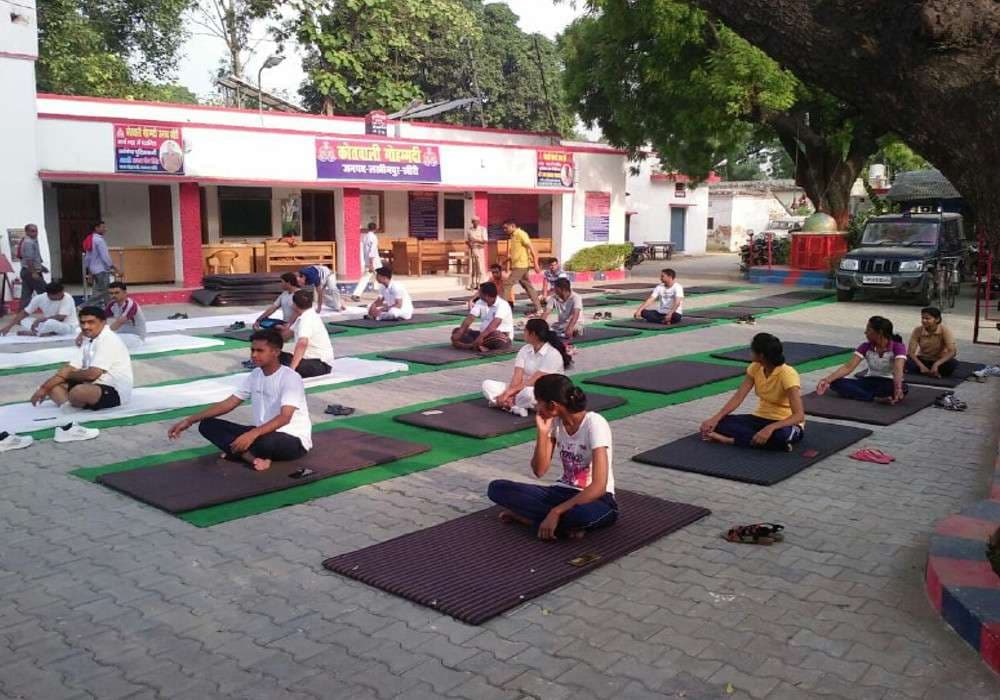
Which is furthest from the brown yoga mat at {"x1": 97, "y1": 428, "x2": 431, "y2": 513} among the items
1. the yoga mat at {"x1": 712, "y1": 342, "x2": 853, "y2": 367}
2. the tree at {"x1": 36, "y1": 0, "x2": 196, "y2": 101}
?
the tree at {"x1": 36, "y1": 0, "x2": 196, "y2": 101}

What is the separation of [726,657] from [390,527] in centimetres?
233

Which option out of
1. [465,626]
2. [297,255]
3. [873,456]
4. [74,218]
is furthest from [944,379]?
[74,218]

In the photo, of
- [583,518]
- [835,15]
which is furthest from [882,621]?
[835,15]

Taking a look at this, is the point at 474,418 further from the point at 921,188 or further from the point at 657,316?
the point at 921,188

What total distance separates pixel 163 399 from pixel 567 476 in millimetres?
5361

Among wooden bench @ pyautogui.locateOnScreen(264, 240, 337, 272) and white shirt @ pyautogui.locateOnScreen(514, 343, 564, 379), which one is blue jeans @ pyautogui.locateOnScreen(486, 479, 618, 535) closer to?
white shirt @ pyautogui.locateOnScreen(514, 343, 564, 379)

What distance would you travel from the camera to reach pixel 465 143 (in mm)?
22078

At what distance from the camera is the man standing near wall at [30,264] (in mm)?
14859

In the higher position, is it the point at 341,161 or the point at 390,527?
the point at 341,161

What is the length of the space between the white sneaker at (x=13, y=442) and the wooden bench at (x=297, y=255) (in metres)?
13.2

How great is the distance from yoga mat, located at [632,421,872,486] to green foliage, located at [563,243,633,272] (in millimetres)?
16718

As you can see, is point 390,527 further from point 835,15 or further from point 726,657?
point 835,15

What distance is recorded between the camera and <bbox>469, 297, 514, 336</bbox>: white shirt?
11.7 metres

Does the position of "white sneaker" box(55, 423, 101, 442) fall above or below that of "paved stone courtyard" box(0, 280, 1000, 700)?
above
